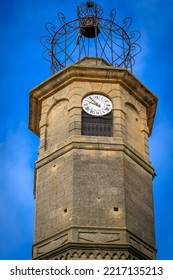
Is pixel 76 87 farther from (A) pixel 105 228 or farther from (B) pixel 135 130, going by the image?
(A) pixel 105 228

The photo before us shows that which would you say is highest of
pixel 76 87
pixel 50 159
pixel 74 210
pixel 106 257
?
pixel 76 87

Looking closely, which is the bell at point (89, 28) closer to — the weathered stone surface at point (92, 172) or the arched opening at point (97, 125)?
the weathered stone surface at point (92, 172)

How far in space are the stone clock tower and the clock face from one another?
0.14ft

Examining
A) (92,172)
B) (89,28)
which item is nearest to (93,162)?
(92,172)

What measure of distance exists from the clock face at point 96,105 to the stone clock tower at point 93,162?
0.04 m

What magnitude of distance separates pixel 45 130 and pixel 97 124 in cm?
253

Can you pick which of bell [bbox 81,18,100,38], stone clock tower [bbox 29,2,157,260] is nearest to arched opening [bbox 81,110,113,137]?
stone clock tower [bbox 29,2,157,260]

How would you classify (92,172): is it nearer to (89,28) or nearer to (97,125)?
(97,125)

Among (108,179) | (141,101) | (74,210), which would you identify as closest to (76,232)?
(74,210)

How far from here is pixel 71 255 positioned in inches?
1092

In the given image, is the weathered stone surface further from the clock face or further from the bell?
the bell

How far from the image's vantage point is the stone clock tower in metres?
28.7

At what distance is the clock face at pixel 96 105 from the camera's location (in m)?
32.3

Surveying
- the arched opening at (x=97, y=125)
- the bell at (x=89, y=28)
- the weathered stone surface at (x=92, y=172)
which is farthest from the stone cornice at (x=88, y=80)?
the bell at (x=89, y=28)
